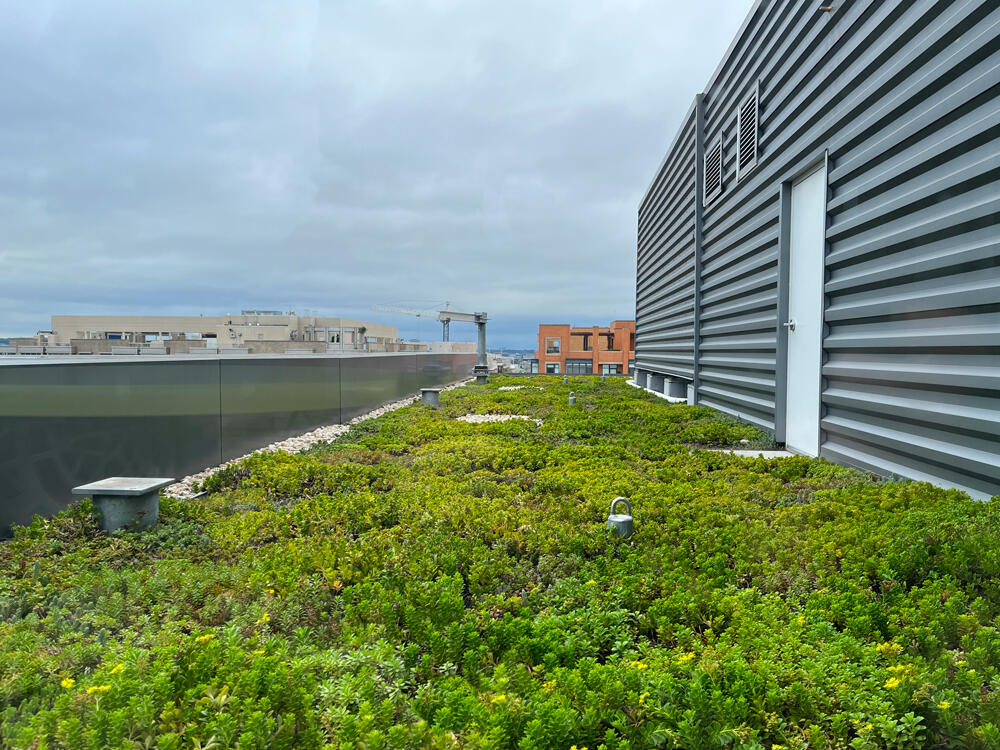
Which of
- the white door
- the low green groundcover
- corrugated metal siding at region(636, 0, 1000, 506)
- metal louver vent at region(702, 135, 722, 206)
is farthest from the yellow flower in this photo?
metal louver vent at region(702, 135, 722, 206)

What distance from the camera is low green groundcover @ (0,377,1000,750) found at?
6.82 feet

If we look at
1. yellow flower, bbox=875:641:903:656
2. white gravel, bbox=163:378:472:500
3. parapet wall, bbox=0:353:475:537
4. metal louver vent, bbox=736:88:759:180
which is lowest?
white gravel, bbox=163:378:472:500

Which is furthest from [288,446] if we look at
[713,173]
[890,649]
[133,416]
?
[713,173]

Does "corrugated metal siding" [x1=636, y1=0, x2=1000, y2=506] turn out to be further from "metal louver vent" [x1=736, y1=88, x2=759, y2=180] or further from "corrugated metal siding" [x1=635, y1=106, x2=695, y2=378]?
"corrugated metal siding" [x1=635, y1=106, x2=695, y2=378]

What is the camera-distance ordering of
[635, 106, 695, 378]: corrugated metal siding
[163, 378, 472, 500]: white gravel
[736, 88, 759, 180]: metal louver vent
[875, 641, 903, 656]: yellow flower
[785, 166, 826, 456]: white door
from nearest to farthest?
[875, 641, 903, 656]: yellow flower → [163, 378, 472, 500]: white gravel → [785, 166, 826, 456]: white door → [736, 88, 759, 180]: metal louver vent → [635, 106, 695, 378]: corrugated metal siding

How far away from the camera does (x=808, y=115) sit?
737 centimetres

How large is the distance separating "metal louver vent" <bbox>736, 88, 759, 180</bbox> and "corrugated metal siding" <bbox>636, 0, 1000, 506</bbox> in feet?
2.15

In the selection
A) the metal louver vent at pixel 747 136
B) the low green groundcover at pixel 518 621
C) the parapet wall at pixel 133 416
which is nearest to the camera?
the low green groundcover at pixel 518 621

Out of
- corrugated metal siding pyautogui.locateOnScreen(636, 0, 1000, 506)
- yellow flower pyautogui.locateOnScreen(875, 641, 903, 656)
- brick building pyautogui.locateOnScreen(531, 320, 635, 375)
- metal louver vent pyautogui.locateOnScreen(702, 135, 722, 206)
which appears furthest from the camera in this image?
brick building pyautogui.locateOnScreen(531, 320, 635, 375)

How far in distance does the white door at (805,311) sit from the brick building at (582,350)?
184ft

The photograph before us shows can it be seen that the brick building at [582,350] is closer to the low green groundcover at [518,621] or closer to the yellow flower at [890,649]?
the low green groundcover at [518,621]

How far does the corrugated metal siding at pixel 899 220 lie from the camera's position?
4.36 meters

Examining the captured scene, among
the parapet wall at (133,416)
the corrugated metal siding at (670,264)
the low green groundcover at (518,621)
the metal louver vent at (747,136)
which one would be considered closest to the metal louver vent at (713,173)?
the corrugated metal siding at (670,264)

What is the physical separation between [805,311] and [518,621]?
6.50 metres
